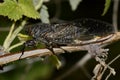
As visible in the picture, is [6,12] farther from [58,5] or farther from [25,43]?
[58,5]

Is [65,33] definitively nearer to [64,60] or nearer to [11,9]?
[11,9]

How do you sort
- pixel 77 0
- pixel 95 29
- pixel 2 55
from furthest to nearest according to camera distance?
pixel 77 0, pixel 95 29, pixel 2 55

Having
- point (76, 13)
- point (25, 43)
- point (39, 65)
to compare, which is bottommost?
point (39, 65)

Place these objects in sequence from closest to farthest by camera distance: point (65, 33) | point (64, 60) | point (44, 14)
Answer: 1. point (65, 33)
2. point (44, 14)
3. point (64, 60)

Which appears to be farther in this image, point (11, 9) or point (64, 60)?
point (64, 60)

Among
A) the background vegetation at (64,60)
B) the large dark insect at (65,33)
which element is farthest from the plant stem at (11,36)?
the background vegetation at (64,60)

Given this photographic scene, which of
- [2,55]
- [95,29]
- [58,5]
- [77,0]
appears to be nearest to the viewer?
[2,55]

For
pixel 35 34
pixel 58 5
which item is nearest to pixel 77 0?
pixel 35 34

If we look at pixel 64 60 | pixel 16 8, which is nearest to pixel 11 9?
pixel 16 8
